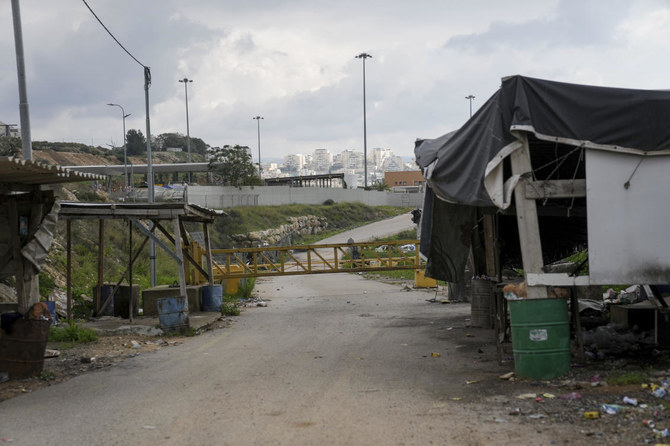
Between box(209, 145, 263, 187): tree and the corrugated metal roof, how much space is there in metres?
59.9

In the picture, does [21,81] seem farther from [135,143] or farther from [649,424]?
[135,143]

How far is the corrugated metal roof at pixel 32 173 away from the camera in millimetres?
8859

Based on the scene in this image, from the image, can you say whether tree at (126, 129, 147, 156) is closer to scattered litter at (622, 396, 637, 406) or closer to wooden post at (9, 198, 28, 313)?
wooden post at (9, 198, 28, 313)

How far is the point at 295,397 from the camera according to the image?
8398 mm

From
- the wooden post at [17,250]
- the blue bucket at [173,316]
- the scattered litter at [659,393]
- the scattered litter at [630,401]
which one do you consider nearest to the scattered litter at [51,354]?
the wooden post at [17,250]

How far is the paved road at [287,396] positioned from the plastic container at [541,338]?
1.91ft

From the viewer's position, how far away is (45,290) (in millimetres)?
23406

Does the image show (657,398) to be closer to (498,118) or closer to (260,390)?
(498,118)

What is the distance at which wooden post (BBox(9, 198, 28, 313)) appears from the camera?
35.0 ft

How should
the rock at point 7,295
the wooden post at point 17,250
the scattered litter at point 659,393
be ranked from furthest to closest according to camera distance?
the rock at point 7,295 → the wooden post at point 17,250 → the scattered litter at point 659,393

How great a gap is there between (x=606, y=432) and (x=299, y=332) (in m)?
9.75

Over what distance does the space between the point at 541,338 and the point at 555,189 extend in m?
1.97

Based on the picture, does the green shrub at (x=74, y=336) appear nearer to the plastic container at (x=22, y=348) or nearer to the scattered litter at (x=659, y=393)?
the plastic container at (x=22, y=348)

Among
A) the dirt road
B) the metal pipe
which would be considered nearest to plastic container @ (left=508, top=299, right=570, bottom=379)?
the dirt road
